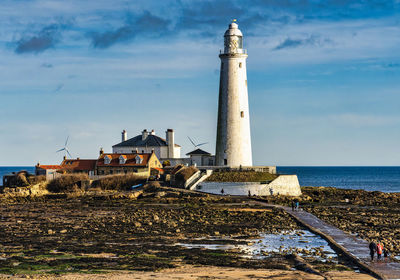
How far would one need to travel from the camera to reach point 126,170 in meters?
68.1

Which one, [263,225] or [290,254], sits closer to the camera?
[290,254]

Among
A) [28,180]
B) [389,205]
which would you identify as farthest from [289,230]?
[28,180]

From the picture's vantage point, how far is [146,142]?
7656cm

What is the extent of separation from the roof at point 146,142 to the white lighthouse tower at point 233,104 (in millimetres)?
15166

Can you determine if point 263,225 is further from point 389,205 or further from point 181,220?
point 389,205

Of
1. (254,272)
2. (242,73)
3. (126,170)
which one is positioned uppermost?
(242,73)

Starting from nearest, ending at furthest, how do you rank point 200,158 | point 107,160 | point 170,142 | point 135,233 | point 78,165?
1. point 135,233
2. point 107,160
3. point 78,165
4. point 200,158
5. point 170,142

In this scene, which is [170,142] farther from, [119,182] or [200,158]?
[119,182]

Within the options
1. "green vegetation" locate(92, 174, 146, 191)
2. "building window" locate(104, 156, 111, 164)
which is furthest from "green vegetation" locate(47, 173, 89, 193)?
"building window" locate(104, 156, 111, 164)

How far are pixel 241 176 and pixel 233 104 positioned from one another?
7.18 m

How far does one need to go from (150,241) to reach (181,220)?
28.0 feet

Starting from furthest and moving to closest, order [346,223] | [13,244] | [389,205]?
[389,205] → [346,223] → [13,244]

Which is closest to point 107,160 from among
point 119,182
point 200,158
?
point 119,182

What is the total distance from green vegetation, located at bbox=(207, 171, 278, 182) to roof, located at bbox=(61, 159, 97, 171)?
15.9 metres
